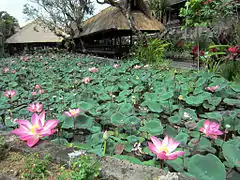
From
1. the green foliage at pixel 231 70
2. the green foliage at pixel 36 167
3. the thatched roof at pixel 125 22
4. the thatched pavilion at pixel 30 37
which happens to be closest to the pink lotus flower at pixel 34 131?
the green foliage at pixel 36 167

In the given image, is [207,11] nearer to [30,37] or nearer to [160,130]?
[160,130]

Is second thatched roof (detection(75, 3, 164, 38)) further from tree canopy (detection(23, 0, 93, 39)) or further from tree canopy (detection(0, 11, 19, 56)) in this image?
tree canopy (detection(0, 11, 19, 56))

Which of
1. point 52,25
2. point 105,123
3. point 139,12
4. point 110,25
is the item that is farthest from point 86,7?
point 105,123

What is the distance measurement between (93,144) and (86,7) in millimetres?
13569

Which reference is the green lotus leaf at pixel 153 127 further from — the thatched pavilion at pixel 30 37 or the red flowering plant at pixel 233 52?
the thatched pavilion at pixel 30 37

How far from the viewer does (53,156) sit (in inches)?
28.4

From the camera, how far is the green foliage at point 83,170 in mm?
575

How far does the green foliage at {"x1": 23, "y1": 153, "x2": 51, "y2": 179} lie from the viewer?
0.64 m

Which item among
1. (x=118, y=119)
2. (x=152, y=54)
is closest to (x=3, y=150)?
(x=118, y=119)

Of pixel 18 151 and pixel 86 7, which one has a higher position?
pixel 86 7

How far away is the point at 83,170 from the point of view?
58 cm

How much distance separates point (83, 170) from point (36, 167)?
0.64 ft

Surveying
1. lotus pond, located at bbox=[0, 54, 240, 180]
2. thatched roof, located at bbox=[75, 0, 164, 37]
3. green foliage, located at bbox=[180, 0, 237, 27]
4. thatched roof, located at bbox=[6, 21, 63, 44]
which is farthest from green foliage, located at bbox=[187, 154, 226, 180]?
thatched roof, located at bbox=[6, 21, 63, 44]

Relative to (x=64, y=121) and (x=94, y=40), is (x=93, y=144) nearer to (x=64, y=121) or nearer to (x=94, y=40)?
(x=64, y=121)
